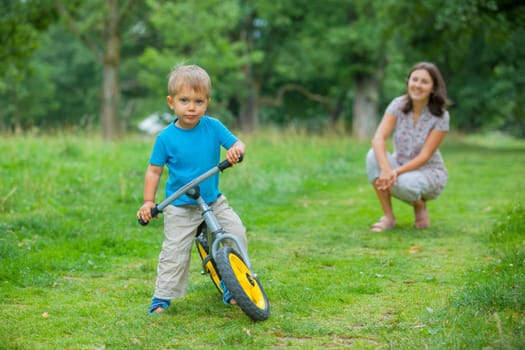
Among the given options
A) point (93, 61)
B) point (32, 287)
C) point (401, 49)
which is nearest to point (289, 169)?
point (32, 287)

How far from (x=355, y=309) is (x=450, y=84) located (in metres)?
33.0

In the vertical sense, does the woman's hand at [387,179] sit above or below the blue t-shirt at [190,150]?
below

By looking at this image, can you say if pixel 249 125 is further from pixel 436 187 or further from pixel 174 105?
pixel 174 105

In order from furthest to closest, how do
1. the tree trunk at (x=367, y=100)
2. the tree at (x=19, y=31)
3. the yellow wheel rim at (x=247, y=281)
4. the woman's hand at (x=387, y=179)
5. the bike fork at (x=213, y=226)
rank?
the tree trunk at (x=367, y=100)
the tree at (x=19, y=31)
the woman's hand at (x=387, y=179)
the bike fork at (x=213, y=226)
the yellow wheel rim at (x=247, y=281)

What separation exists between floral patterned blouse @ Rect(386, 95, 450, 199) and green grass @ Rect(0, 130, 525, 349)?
586 millimetres

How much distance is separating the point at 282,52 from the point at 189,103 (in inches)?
1233

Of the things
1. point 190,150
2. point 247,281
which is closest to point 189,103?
point 190,150

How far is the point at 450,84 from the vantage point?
36156 millimetres

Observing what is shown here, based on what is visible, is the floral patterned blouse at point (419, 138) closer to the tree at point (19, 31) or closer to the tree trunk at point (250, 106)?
the tree at point (19, 31)

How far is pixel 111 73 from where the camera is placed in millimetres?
25531

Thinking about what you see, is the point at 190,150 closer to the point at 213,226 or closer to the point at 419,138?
the point at 213,226

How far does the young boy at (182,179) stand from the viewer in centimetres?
479

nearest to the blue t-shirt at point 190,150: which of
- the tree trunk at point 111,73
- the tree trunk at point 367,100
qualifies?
the tree trunk at point 111,73

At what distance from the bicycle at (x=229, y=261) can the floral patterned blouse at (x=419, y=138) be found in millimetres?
3618
